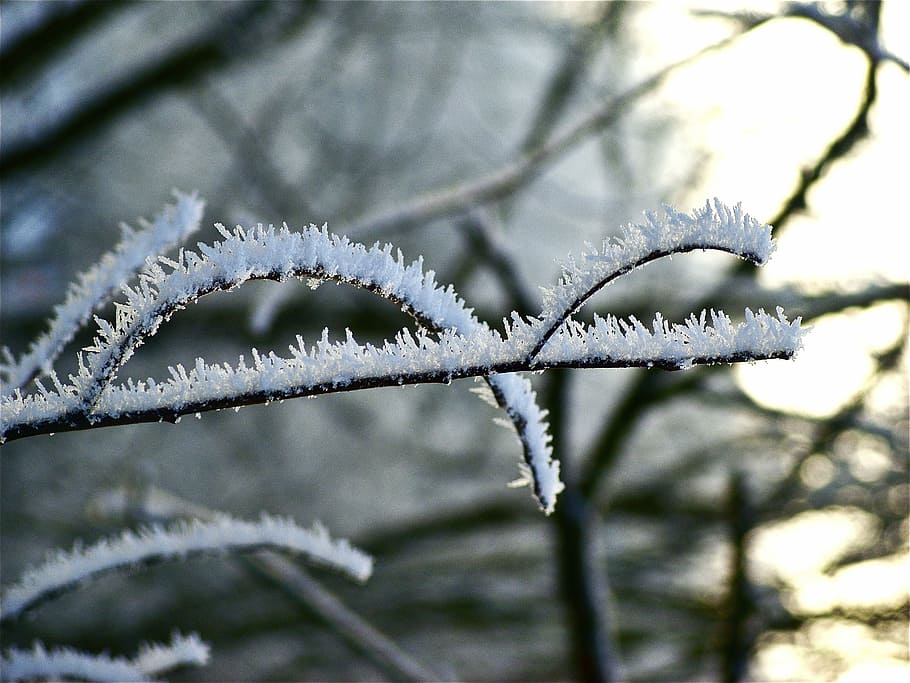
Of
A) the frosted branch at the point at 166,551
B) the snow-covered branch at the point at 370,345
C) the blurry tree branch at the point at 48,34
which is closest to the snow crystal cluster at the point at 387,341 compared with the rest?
the snow-covered branch at the point at 370,345

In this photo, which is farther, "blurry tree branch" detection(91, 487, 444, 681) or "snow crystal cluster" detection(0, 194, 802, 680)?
"blurry tree branch" detection(91, 487, 444, 681)

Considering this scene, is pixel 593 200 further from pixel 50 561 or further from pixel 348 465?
pixel 50 561

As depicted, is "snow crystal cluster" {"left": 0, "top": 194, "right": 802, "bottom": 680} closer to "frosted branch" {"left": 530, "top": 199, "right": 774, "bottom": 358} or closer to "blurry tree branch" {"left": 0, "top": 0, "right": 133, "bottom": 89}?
"frosted branch" {"left": 530, "top": 199, "right": 774, "bottom": 358}

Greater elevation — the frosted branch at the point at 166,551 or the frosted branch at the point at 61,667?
the frosted branch at the point at 166,551

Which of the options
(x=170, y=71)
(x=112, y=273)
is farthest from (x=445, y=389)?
(x=112, y=273)

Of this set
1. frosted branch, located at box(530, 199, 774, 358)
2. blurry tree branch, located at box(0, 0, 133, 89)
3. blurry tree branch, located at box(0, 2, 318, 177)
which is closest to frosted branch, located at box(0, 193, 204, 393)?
frosted branch, located at box(530, 199, 774, 358)

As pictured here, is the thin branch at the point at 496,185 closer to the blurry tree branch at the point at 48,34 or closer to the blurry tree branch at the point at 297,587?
the blurry tree branch at the point at 297,587

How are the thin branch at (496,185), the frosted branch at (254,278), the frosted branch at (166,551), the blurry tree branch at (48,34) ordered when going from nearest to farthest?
the frosted branch at (254,278), the frosted branch at (166,551), the thin branch at (496,185), the blurry tree branch at (48,34)
